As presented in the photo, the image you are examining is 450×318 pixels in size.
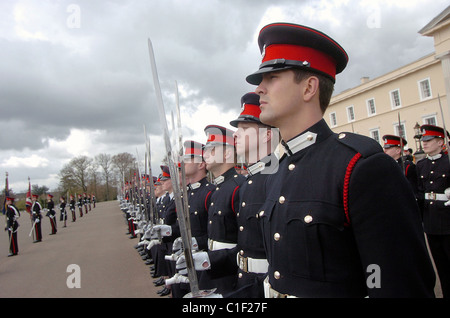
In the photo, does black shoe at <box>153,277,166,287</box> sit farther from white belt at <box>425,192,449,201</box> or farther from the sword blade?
the sword blade

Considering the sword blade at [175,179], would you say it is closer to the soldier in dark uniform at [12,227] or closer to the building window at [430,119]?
the soldier in dark uniform at [12,227]

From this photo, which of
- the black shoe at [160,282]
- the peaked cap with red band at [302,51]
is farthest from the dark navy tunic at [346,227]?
the black shoe at [160,282]

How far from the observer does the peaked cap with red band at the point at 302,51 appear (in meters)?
1.69

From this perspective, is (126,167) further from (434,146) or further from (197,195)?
(434,146)

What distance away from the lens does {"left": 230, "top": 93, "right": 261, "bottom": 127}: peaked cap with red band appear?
3.07 metres

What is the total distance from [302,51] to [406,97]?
36212mm

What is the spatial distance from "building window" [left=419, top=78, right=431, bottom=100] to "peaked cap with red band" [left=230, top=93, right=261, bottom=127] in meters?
33.6

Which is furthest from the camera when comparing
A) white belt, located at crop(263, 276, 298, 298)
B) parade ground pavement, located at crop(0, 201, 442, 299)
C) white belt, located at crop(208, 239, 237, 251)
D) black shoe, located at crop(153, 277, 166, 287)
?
black shoe, located at crop(153, 277, 166, 287)

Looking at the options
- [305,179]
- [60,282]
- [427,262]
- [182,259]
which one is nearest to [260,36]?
[305,179]

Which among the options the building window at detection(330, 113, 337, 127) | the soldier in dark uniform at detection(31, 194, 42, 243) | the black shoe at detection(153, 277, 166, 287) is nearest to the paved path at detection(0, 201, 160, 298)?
the black shoe at detection(153, 277, 166, 287)

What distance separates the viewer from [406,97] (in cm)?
3241

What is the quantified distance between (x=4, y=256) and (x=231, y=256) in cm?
1349

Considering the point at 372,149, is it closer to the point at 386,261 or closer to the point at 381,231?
the point at 381,231

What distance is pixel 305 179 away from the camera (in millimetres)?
1505
